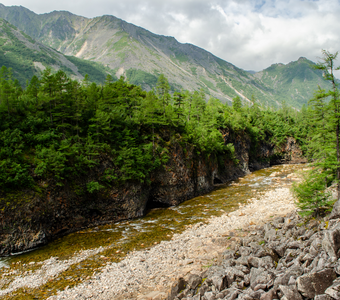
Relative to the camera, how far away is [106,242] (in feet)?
64.0

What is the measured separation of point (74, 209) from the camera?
73.0 ft

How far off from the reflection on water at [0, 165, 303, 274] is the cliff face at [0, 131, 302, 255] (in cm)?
118

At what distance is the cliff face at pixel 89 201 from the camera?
58.9 ft

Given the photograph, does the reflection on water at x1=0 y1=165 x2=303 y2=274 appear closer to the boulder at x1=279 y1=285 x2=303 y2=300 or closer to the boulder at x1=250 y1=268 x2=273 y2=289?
the boulder at x1=250 y1=268 x2=273 y2=289

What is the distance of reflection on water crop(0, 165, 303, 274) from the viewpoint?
17672 millimetres

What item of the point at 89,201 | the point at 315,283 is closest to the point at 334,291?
the point at 315,283

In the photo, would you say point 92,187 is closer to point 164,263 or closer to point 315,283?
point 164,263

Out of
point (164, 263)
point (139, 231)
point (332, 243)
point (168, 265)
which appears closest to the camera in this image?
point (332, 243)

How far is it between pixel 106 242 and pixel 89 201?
→ 5.95 meters

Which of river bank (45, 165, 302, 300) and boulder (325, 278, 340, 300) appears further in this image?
river bank (45, 165, 302, 300)

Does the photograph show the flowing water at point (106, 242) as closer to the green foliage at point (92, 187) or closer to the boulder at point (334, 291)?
the green foliage at point (92, 187)

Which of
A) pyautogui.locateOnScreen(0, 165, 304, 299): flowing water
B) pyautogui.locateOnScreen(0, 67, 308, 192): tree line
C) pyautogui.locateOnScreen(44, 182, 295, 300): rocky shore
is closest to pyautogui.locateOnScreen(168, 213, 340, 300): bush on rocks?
pyautogui.locateOnScreen(44, 182, 295, 300): rocky shore

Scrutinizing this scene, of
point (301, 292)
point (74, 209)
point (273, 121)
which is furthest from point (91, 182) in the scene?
point (273, 121)

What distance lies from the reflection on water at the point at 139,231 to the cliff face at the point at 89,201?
1.18 meters
